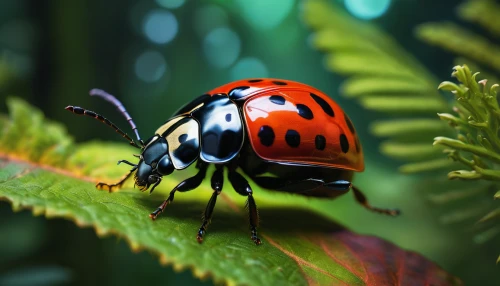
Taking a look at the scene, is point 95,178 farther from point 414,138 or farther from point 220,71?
point 220,71

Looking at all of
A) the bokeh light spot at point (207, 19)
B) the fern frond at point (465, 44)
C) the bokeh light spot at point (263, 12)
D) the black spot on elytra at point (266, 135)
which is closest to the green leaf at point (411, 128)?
the fern frond at point (465, 44)

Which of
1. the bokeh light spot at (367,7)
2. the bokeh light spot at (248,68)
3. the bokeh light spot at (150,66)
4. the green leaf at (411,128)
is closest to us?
the green leaf at (411,128)

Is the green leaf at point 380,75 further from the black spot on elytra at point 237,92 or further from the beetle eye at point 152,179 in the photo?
the beetle eye at point 152,179

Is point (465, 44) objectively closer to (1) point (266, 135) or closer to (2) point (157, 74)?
(1) point (266, 135)

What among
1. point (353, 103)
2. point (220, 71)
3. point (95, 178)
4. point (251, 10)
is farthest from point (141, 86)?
point (95, 178)

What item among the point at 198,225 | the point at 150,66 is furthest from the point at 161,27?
the point at 198,225

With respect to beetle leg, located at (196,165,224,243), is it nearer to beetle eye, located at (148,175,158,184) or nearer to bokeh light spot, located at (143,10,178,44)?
beetle eye, located at (148,175,158,184)
